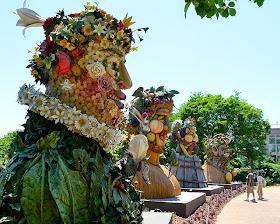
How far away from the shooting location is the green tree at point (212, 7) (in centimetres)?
257

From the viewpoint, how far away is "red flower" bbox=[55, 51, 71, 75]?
2891mm

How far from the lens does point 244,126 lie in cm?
2569

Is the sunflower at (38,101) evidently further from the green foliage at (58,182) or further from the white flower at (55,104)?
the green foliage at (58,182)

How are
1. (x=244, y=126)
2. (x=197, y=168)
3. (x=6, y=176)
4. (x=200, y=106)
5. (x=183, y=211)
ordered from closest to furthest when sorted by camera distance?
1. (x=6, y=176)
2. (x=183, y=211)
3. (x=197, y=168)
4. (x=244, y=126)
5. (x=200, y=106)

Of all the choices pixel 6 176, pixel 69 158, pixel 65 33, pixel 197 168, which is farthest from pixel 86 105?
pixel 197 168

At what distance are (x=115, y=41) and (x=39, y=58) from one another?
32.6 inches

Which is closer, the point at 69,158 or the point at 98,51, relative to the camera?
the point at 69,158

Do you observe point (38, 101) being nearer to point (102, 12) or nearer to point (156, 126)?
point (102, 12)

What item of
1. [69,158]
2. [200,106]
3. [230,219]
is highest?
[200,106]

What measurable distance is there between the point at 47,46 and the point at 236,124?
24729 mm

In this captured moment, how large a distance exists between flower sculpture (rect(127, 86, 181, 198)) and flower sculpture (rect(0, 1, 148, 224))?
363 cm

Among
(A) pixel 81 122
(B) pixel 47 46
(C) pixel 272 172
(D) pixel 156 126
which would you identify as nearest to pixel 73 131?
(A) pixel 81 122

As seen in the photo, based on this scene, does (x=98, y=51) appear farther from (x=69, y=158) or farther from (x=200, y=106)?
(x=200, y=106)

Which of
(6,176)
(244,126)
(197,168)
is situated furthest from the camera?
(244,126)
